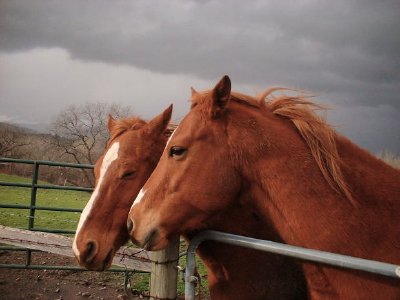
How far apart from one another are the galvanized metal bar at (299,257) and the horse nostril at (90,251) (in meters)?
1.06

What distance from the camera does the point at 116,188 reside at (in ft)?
10.1

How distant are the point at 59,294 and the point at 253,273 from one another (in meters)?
5.00

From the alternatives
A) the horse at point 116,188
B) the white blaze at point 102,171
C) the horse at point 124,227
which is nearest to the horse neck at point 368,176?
the horse at point 124,227

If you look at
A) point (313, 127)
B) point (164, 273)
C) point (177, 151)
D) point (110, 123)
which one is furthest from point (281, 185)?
point (110, 123)

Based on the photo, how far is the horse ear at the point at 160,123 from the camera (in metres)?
3.44

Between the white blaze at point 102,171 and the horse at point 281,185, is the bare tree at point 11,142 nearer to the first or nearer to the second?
the white blaze at point 102,171

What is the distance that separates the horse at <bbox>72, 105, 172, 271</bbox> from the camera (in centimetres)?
286

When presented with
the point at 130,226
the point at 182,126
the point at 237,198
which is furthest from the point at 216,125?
the point at 130,226

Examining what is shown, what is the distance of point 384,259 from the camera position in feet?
6.02

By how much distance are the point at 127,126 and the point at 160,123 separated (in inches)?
12.9

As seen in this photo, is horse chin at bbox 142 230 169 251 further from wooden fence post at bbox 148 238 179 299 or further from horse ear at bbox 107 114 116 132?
horse ear at bbox 107 114 116 132

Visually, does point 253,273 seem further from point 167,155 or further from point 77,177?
point 77,177

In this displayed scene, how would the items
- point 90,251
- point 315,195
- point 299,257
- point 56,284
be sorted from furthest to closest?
point 56,284 → point 90,251 → point 315,195 → point 299,257

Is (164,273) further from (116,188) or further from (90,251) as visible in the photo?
(116,188)
